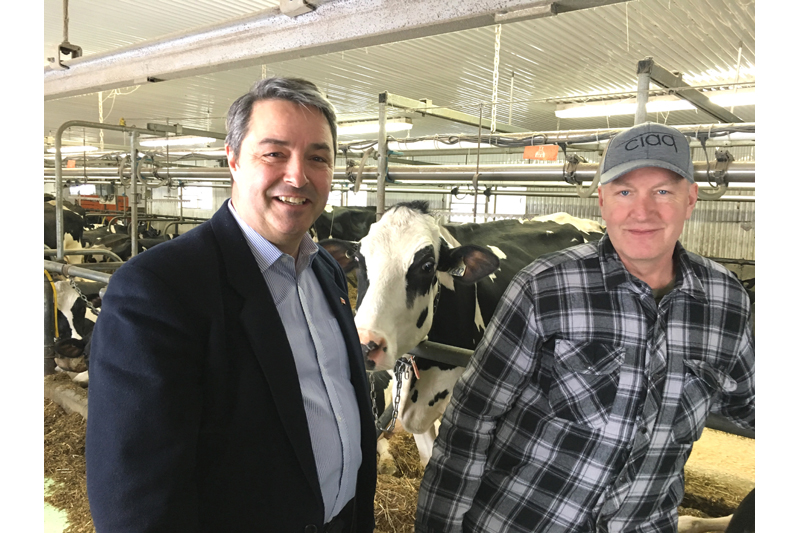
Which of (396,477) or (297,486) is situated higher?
(297,486)

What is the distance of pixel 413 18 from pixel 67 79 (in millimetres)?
2430

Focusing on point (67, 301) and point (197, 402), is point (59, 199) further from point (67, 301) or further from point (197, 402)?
point (197, 402)

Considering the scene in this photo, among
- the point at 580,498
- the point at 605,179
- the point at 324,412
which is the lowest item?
the point at 580,498

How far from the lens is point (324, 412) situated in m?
1.31

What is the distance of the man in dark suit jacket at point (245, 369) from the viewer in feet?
3.26

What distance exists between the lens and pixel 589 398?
1495 mm

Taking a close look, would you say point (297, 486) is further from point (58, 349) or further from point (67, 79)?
point (58, 349)

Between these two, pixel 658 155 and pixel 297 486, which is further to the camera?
pixel 658 155

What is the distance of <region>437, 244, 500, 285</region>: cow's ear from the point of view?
2.87 metres

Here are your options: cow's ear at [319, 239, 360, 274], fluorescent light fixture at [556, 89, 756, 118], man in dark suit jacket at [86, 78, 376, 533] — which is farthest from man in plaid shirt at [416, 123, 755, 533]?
fluorescent light fixture at [556, 89, 756, 118]

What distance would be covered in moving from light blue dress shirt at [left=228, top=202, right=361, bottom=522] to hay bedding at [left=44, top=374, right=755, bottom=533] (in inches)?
75.7

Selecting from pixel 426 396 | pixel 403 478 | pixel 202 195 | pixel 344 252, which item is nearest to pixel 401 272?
pixel 344 252

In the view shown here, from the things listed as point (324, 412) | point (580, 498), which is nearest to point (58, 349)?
point (324, 412)

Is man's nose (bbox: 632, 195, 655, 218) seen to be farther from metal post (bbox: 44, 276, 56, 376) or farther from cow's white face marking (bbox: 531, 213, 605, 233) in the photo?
metal post (bbox: 44, 276, 56, 376)
